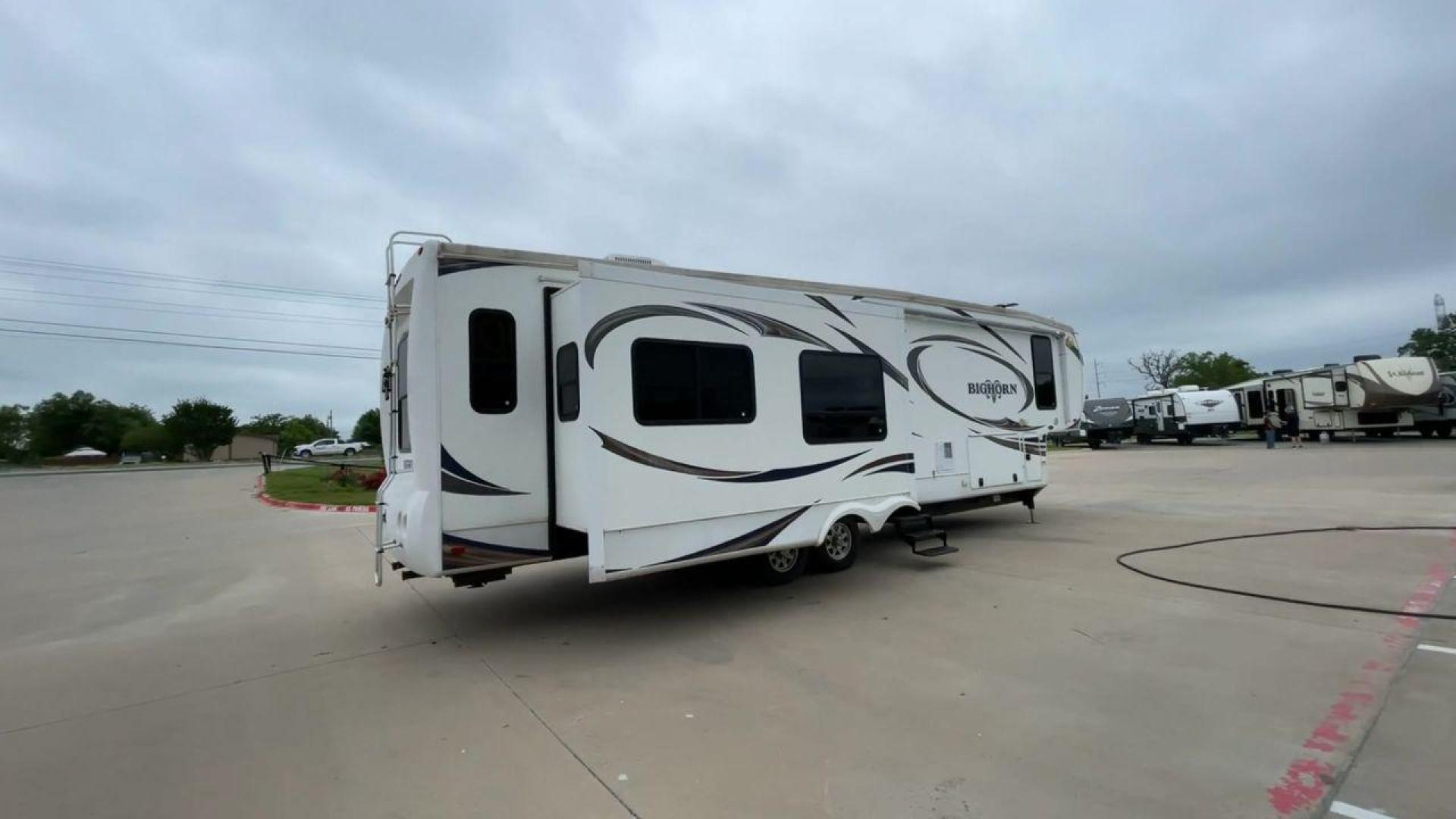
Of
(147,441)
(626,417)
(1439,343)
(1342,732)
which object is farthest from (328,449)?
(1439,343)

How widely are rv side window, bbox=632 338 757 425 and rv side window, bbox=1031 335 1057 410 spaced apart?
5667 mm

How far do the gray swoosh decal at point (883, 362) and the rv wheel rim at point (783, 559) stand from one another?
6.79 feet

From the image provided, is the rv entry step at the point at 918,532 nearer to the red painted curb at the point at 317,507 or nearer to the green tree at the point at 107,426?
the red painted curb at the point at 317,507

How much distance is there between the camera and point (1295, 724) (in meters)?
3.40

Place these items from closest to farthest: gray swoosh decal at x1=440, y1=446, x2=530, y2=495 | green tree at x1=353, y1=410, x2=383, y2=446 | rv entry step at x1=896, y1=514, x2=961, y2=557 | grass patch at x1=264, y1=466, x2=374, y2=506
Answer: gray swoosh decal at x1=440, y1=446, x2=530, y2=495
rv entry step at x1=896, y1=514, x2=961, y2=557
grass patch at x1=264, y1=466, x2=374, y2=506
green tree at x1=353, y1=410, x2=383, y2=446

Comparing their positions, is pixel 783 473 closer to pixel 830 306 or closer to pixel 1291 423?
pixel 830 306

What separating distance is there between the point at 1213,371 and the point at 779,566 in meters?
66.3

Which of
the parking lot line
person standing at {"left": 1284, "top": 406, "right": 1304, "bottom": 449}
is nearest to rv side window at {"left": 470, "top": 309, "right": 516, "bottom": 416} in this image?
the parking lot line

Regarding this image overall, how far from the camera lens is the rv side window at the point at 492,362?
16.8 ft

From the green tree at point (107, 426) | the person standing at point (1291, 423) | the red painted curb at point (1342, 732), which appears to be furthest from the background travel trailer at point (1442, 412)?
the green tree at point (107, 426)

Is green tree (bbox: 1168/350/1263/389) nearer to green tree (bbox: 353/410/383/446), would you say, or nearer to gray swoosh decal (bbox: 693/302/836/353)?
gray swoosh decal (bbox: 693/302/836/353)

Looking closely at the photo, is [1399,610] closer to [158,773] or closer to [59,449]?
[158,773]

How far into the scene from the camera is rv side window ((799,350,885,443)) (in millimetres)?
6234

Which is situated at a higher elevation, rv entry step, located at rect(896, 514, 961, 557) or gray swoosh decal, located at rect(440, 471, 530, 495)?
gray swoosh decal, located at rect(440, 471, 530, 495)
